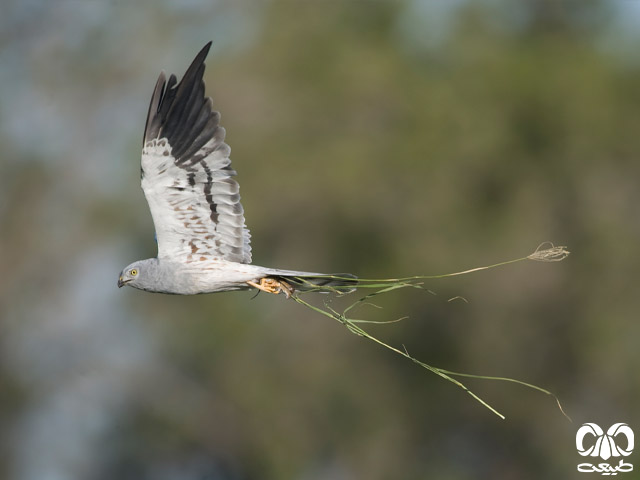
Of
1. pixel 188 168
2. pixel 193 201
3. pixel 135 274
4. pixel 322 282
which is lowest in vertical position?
pixel 322 282

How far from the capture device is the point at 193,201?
991cm

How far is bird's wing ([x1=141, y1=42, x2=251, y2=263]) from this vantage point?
9.76 metres

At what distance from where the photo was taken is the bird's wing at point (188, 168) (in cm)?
976

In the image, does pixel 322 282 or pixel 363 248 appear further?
pixel 363 248

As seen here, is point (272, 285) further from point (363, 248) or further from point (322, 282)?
point (363, 248)

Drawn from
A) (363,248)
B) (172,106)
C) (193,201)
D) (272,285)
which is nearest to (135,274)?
(193,201)

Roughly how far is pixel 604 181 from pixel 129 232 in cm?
1225

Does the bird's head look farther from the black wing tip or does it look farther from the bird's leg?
the black wing tip

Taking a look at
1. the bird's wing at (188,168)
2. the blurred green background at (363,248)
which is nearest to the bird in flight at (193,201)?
the bird's wing at (188,168)

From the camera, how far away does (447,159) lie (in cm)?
2680

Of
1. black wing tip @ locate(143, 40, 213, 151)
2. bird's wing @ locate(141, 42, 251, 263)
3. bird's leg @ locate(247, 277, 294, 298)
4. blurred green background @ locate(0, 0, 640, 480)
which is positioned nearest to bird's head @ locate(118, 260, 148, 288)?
bird's wing @ locate(141, 42, 251, 263)

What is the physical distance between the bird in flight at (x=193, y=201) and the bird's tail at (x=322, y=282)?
0.01 m

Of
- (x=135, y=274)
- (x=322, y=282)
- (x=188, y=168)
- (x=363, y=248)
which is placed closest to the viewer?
(x=322, y=282)

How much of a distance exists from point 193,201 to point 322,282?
1.49m
